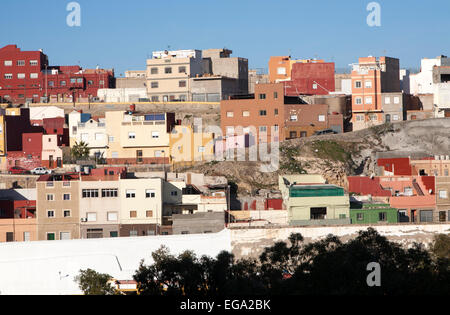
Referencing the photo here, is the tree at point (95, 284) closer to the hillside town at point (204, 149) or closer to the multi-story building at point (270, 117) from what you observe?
the hillside town at point (204, 149)

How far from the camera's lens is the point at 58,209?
52.4m

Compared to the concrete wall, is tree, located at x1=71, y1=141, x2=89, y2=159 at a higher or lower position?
higher

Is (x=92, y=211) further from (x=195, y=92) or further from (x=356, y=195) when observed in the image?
(x=195, y=92)

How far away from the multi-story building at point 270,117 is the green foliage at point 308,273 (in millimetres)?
26771

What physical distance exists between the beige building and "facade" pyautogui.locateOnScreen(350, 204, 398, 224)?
3072 cm

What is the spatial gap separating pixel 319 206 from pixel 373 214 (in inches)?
117

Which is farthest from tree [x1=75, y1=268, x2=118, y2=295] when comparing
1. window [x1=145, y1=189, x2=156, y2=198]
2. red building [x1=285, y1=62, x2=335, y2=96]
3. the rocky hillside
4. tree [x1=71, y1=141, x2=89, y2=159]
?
red building [x1=285, y1=62, x2=335, y2=96]

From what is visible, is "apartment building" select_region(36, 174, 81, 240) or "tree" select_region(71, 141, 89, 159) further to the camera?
"tree" select_region(71, 141, 89, 159)

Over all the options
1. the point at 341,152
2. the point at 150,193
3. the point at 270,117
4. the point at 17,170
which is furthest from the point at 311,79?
the point at 150,193

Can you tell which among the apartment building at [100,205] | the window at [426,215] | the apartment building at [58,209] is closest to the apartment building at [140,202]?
the apartment building at [100,205]

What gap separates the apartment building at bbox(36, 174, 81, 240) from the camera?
170ft

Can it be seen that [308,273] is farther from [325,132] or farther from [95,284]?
[325,132]

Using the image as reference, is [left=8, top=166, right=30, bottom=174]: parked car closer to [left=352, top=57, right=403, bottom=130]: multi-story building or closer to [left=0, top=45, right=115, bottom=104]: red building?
[left=0, top=45, right=115, bottom=104]: red building
